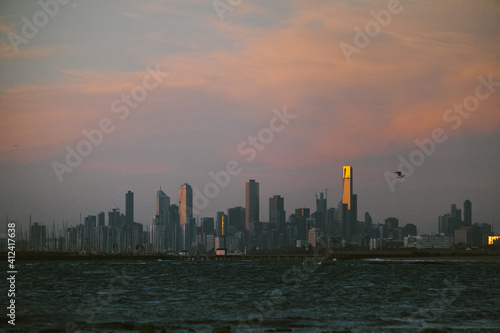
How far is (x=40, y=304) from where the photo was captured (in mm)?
70062

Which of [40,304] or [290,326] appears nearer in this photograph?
[290,326]

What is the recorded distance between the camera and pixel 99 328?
4912 centimetres

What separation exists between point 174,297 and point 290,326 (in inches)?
1245

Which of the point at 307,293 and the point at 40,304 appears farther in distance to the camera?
the point at 307,293

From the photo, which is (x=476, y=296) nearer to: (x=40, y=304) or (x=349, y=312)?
A: (x=349, y=312)

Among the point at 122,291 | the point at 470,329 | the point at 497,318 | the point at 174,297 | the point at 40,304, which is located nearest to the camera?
the point at 470,329

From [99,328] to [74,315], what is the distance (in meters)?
10.6

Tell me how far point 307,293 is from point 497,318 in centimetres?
3126

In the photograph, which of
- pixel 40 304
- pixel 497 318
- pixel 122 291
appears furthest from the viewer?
pixel 122 291

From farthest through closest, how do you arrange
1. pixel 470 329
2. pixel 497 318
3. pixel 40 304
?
pixel 40 304, pixel 497 318, pixel 470 329

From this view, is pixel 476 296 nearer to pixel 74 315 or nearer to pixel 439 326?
pixel 439 326

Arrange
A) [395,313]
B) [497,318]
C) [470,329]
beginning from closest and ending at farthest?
[470,329], [497,318], [395,313]

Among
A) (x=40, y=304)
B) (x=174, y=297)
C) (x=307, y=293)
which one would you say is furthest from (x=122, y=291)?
(x=307, y=293)

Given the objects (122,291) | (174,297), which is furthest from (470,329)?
(122,291)
